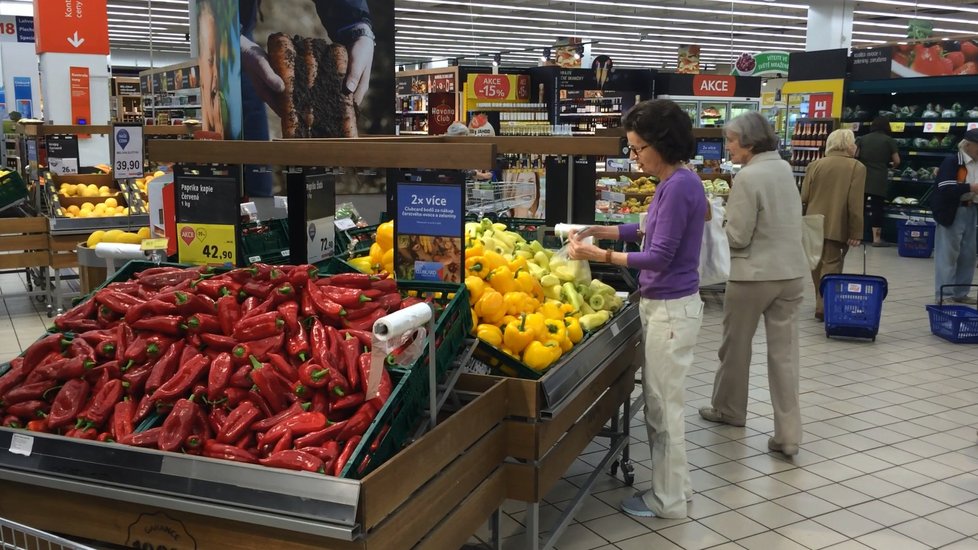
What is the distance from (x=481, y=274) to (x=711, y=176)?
6.33 metres

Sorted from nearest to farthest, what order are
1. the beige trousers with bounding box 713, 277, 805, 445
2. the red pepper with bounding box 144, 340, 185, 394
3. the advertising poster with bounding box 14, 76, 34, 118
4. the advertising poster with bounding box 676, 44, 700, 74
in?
the red pepper with bounding box 144, 340, 185, 394
the beige trousers with bounding box 713, 277, 805, 445
the advertising poster with bounding box 676, 44, 700, 74
the advertising poster with bounding box 14, 76, 34, 118

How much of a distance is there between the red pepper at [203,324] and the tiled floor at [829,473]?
63.1 inches

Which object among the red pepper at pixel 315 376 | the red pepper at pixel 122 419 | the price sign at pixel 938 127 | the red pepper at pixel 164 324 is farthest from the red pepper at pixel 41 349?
the price sign at pixel 938 127

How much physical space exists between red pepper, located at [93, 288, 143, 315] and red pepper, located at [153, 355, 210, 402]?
40 centimetres

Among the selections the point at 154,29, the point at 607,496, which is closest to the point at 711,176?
the point at 607,496

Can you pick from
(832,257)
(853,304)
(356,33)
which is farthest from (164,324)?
(832,257)

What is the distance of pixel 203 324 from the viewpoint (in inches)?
99.0

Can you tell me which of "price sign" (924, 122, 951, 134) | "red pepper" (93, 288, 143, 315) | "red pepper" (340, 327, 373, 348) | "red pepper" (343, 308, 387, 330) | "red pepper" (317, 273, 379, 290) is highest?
"price sign" (924, 122, 951, 134)

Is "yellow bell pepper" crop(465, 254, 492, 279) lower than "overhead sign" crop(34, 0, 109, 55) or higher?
lower

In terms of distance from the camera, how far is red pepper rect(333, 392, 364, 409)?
2240 mm

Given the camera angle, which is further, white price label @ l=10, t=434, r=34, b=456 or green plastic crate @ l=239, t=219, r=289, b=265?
green plastic crate @ l=239, t=219, r=289, b=265

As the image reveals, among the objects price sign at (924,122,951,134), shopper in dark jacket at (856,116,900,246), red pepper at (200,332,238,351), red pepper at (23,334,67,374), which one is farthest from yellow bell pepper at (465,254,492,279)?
price sign at (924,122,951,134)

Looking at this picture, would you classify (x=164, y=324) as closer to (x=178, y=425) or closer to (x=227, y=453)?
(x=178, y=425)

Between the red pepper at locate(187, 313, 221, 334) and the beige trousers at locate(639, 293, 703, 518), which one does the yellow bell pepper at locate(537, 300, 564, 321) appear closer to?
the beige trousers at locate(639, 293, 703, 518)
